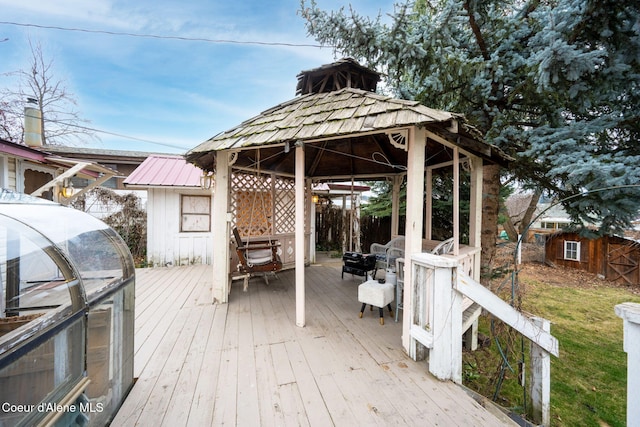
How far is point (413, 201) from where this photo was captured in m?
2.60

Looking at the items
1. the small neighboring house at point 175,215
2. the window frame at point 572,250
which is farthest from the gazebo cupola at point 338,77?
the window frame at point 572,250

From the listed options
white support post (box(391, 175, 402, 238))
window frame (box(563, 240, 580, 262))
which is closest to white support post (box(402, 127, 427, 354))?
white support post (box(391, 175, 402, 238))

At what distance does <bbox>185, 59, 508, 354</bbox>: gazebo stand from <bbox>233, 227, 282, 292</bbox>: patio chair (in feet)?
1.28

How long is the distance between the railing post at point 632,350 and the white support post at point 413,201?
1396mm

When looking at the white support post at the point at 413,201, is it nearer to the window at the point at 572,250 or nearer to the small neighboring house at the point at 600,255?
the small neighboring house at the point at 600,255

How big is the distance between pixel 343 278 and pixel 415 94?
3.80 metres

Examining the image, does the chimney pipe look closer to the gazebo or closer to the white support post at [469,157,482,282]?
the gazebo

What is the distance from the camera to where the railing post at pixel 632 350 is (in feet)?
4.58

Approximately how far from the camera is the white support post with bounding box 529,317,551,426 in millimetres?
2107

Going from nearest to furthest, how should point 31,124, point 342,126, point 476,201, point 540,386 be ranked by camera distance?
point 540,386
point 342,126
point 476,201
point 31,124

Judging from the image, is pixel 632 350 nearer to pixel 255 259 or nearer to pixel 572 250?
pixel 255 259

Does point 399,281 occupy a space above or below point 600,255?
above

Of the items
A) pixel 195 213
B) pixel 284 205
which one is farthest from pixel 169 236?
pixel 284 205

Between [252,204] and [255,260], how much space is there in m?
1.35
